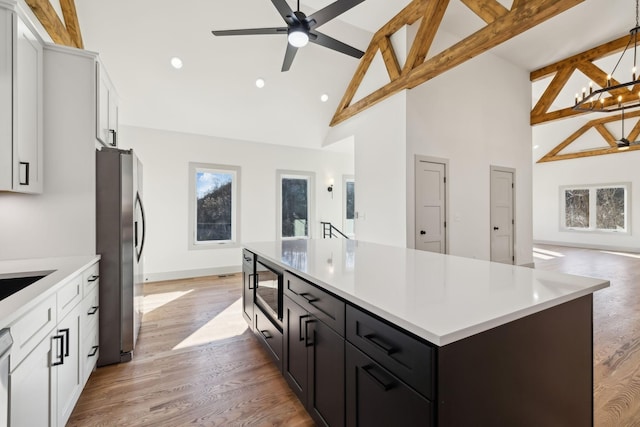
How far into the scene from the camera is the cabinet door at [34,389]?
106 centimetres

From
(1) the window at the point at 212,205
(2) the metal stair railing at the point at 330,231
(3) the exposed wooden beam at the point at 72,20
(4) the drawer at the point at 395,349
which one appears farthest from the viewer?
(2) the metal stair railing at the point at 330,231

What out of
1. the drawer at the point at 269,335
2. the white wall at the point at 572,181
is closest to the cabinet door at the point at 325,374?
the drawer at the point at 269,335

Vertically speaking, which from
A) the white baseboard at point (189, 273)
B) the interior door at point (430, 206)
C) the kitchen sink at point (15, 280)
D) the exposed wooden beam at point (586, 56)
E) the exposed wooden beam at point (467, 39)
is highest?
the exposed wooden beam at point (586, 56)

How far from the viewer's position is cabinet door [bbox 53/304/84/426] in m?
1.50

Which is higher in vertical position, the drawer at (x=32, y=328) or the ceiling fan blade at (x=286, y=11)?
the ceiling fan blade at (x=286, y=11)

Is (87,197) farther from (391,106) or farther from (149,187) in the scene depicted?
(391,106)

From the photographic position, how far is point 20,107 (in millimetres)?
1778

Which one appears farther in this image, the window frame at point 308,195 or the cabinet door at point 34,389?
the window frame at point 308,195

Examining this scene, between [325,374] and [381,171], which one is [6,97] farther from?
[381,171]

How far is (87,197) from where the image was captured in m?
2.16

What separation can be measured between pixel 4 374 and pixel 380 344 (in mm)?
1309

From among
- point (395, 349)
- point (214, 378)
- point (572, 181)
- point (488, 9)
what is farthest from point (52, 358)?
point (572, 181)

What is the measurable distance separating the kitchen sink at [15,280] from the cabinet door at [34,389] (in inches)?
20.2

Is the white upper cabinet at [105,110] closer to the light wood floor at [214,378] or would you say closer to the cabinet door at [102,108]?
the cabinet door at [102,108]
